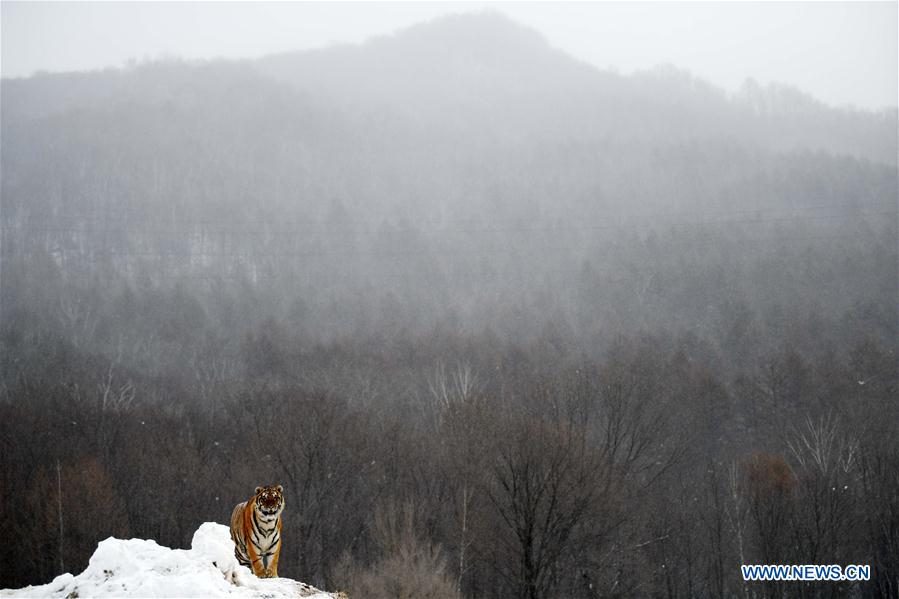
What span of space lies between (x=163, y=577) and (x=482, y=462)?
20.8m

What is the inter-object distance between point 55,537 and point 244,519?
22134 millimetres

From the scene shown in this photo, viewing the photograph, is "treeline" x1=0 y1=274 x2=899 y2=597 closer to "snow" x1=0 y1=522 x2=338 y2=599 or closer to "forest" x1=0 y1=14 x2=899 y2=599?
"forest" x1=0 y1=14 x2=899 y2=599

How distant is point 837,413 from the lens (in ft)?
121

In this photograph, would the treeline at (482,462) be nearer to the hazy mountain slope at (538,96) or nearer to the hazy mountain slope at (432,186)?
the hazy mountain slope at (432,186)

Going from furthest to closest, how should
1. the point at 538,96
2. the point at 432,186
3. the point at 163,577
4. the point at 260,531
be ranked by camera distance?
the point at 538,96 < the point at 432,186 < the point at 260,531 < the point at 163,577

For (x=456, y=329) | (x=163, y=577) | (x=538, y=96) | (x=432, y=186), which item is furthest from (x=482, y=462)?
(x=538, y=96)

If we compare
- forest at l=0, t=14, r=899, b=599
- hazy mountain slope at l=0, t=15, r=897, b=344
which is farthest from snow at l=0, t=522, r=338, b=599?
hazy mountain slope at l=0, t=15, r=897, b=344

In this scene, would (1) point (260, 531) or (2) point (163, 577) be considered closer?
(2) point (163, 577)

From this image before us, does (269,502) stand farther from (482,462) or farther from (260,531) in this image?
(482,462)

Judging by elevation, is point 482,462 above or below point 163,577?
below

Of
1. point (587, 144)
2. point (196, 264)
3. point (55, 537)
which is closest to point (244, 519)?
point (55, 537)

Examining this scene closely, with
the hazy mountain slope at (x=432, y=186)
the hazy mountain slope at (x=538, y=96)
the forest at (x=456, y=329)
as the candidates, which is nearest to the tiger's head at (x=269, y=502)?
the forest at (x=456, y=329)

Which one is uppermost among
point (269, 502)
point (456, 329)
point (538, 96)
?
point (538, 96)

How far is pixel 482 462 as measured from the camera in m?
25.9
